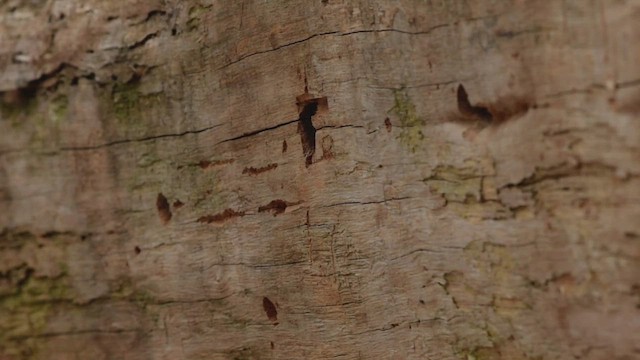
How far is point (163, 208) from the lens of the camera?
108 inches

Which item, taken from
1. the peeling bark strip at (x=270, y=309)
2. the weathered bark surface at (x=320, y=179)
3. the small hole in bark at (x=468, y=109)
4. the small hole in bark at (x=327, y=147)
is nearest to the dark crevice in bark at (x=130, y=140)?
the weathered bark surface at (x=320, y=179)

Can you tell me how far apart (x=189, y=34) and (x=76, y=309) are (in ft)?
3.71

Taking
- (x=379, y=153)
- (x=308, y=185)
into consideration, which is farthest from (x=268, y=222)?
(x=379, y=153)

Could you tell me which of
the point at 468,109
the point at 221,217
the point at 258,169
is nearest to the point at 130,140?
the point at 221,217

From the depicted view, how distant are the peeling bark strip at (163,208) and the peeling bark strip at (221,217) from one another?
16cm

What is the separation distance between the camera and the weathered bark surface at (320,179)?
1.89 m

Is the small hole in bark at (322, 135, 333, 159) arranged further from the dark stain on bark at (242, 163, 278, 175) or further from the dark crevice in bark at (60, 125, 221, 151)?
the dark crevice in bark at (60, 125, 221, 151)

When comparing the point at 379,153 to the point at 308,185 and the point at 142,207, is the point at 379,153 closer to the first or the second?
the point at 308,185

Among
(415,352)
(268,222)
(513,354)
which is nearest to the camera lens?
(513,354)

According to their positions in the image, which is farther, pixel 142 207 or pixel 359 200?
pixel 142 207

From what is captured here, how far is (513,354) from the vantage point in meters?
2.05

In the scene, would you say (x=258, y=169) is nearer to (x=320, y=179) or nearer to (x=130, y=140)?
(x=320, y=179)

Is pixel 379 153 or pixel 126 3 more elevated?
pixel 126 3

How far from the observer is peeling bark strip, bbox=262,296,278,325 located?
8.07 ft
